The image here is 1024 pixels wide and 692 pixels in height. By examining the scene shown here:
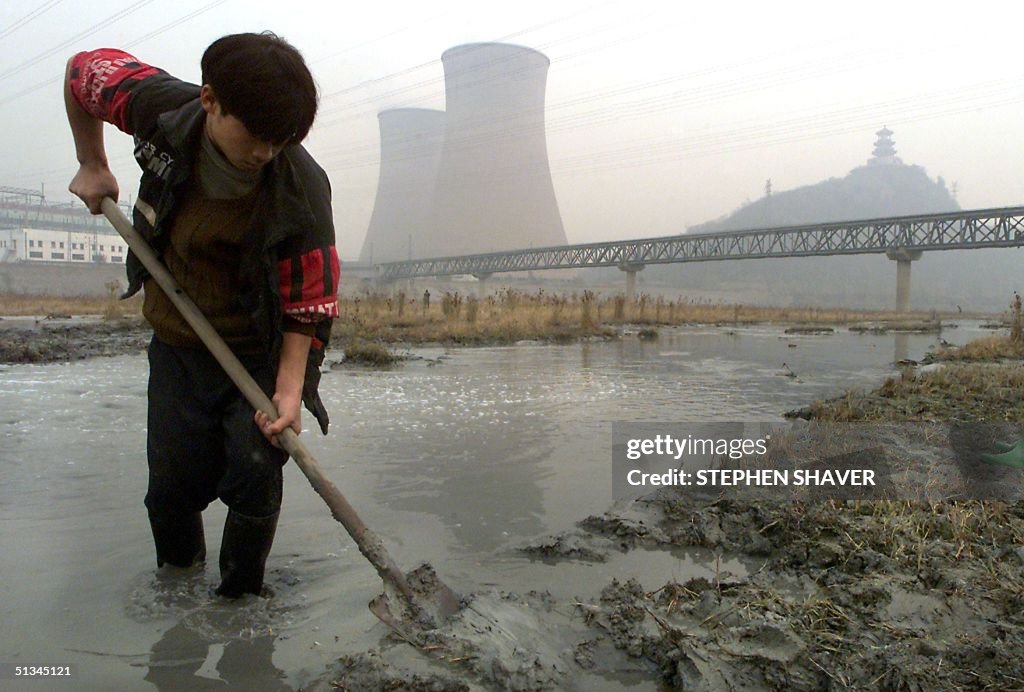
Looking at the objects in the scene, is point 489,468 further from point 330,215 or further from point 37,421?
point 37,421

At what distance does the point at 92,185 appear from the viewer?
2.11 m

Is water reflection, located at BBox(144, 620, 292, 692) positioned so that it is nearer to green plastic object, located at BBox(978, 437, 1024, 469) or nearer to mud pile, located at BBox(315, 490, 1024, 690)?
mud pile, located at BBox(315, 490, 1024, 690)

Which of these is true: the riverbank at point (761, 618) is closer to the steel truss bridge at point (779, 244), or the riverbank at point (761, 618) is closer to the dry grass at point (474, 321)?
the dry grass at point (474, 321)

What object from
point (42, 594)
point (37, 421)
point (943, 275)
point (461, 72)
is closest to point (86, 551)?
point (42, 594)

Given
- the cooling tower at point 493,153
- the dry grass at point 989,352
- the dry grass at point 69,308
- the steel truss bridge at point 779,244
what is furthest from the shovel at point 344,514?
the cooling tower at point 493,153

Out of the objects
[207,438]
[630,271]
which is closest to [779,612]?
[207,438]

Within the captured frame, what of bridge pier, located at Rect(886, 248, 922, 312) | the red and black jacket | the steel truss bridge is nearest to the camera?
the red and black jacket

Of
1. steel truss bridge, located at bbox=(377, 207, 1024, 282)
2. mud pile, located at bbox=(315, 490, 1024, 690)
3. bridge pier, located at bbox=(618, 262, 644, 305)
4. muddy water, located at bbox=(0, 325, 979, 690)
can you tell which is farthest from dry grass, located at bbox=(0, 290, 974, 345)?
steel truss bridge, located at bbox=(377, 207, 1024, 282)

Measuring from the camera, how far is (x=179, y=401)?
6.39ft

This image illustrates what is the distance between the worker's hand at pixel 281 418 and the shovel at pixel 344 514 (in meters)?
0.01

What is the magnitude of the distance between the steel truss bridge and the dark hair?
1632 inches

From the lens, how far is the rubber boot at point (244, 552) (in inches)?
75.8

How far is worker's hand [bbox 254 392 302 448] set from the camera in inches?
70.9

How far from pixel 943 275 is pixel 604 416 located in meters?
156
